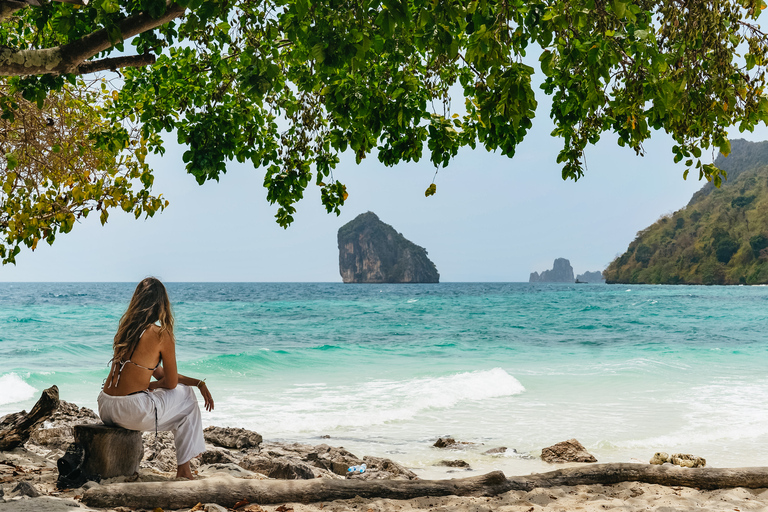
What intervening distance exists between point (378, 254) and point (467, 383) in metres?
126

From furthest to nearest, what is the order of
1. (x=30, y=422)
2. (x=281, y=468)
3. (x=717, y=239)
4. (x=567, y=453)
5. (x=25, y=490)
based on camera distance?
(x=717, y=239), (x=567, y=453), (x=281, y=468), (x=30, y=422), (x=25, y=490)

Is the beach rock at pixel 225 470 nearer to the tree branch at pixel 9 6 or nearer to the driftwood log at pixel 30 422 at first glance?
the driftwood log at pixel 30 422

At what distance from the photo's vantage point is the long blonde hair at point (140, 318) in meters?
4.06

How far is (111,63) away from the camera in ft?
13.9

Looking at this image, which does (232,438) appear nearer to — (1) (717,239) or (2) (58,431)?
(2) (58,431)

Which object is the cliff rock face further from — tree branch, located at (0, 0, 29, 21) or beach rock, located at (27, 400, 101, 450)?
tree branch, located at (0, 0, 29, 21)

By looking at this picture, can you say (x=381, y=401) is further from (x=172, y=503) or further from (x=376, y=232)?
(x=376, y=232)

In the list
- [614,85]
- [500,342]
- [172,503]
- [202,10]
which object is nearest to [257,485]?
[172,503]

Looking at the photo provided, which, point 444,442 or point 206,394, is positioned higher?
point 206,394

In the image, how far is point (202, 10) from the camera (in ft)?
9.29

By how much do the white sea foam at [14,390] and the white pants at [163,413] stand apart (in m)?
9.62

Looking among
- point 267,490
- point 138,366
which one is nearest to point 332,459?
point 267,490

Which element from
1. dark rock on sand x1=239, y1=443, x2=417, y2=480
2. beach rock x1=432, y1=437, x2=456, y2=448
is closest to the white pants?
dark rock on sand x1=239, y1=443, x2=417, y2=480

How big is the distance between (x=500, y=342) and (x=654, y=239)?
3467 inches
